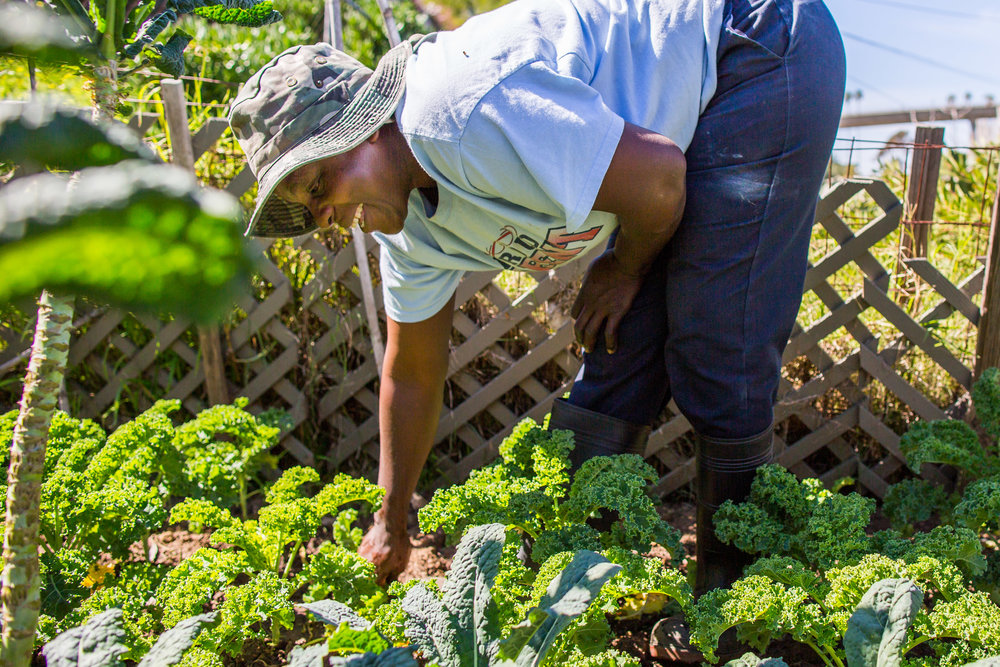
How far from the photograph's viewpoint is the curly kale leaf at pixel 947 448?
1.91 meters

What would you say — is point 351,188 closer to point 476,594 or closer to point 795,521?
point 476,594

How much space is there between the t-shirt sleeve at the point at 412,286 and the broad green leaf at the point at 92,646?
2.78 feet

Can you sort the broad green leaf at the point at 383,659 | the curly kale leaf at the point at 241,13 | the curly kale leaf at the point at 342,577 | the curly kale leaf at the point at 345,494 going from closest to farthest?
the broad green leaf at the point at 383,659, the curly kale leaf at the point at 241,13, the curly kale leaf at the point at 342,577, the curly kale leaf at the point at 345,494

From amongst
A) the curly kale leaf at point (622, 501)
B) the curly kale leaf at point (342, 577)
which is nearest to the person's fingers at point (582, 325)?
the curly kale leaf at point (622, 501)

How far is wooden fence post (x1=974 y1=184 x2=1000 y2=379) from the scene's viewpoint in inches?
89.2

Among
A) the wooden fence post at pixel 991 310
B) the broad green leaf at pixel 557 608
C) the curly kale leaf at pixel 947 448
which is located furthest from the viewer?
the wooden fence post at pixel 991 310

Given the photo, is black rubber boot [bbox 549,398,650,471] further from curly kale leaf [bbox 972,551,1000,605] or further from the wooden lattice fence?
curly kale leaf [bbox 972,551,1000,605]

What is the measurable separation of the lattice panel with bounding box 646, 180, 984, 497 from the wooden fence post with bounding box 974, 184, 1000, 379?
0.13ft

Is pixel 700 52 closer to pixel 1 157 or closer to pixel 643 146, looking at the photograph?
pixel 643 146

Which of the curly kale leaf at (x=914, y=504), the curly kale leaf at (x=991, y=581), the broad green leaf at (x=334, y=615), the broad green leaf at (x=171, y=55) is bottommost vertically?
the curly kale leaf at (x=914, y=504)

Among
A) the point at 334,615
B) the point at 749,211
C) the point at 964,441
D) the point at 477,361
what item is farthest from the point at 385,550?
the point at 964,441

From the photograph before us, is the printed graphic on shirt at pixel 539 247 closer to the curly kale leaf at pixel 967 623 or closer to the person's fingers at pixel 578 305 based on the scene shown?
the person's fingers at pixel 578 305

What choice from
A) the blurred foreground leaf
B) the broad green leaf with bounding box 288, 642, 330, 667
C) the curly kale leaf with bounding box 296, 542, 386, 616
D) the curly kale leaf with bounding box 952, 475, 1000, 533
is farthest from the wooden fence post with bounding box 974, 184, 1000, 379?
the blurred foreground leaf

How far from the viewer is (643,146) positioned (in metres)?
1.27
